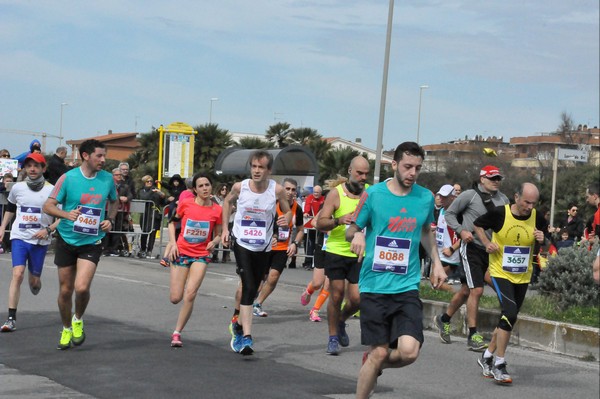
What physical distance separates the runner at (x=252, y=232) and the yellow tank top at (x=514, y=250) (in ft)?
7.31

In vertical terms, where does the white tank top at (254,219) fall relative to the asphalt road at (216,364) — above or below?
above

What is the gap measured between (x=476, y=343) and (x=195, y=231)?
10.8 feet

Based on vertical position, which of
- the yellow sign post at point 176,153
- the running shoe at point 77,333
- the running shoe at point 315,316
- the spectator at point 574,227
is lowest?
the running shoe at point 315,316

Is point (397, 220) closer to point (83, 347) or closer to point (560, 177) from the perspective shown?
point (83, 347)

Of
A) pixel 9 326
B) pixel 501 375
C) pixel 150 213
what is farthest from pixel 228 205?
pixel 150 213

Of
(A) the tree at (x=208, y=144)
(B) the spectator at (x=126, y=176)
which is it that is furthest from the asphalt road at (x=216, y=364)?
(A) the tree at (x=208, y=144)

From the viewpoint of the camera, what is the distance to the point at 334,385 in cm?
830

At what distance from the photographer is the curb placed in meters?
10.9

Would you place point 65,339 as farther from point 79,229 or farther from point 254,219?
point 254,219

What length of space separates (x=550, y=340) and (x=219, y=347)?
3800 millimetres

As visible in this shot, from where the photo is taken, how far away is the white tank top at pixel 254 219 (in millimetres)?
9922

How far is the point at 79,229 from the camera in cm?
935

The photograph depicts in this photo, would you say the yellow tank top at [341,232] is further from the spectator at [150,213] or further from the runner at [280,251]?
the spectator at [150,213]

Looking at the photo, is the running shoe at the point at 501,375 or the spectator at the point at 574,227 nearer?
the running shoe at the point at 501,375
